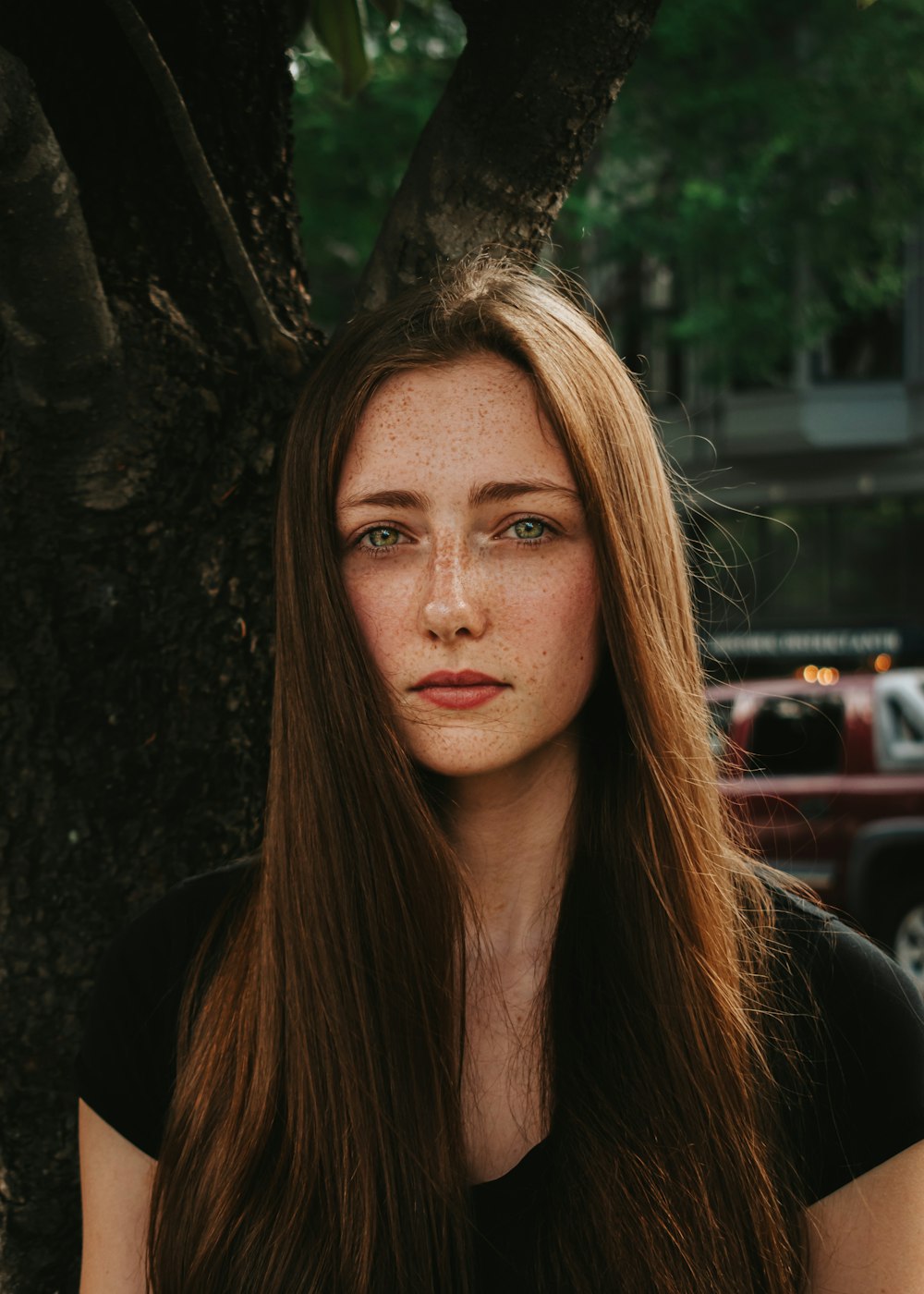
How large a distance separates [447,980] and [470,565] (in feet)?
1.66

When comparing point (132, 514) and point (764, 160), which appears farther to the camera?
point (764, 160)

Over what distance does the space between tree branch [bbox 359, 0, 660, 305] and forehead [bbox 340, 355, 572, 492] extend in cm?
39

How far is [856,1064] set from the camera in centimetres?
151

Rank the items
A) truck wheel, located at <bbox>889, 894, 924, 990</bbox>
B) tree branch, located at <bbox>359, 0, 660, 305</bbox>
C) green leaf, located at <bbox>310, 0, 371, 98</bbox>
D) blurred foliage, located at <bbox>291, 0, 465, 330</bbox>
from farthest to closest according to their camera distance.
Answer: blurred foliage, located at <bbox>291, 0, 465, 330</bbox>
truck wheel, located at <bbox>889, 894, 924, 990</bbox>
green leaf, located at <bbox>310, 0, 371, 98</bbox>
tree branch, located at <bbox>359, 0, 660, 305</bbox>

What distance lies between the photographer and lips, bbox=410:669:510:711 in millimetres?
1521

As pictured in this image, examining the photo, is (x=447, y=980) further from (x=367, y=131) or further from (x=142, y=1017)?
(x=367, y=131)

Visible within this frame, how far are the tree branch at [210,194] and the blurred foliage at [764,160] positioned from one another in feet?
30.5

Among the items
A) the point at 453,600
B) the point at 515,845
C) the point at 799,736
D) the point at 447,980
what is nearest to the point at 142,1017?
the point at 447,980

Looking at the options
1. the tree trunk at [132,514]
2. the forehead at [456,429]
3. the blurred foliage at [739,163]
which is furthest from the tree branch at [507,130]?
the blurred foliage at [739,163]

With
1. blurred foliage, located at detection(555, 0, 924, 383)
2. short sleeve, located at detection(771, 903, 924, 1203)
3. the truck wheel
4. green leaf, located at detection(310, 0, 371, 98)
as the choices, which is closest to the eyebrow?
short sleeve, located at detection(771, 903, 924, 1203)

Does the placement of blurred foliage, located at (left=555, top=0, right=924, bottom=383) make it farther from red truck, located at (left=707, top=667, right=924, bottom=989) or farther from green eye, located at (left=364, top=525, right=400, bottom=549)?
green eye, located at (left=364, top=525, right=400, bottom=549)

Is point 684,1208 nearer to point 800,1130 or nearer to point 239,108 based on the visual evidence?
point 800,1130

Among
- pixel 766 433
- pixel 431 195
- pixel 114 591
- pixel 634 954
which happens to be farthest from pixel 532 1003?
pixel 766 433

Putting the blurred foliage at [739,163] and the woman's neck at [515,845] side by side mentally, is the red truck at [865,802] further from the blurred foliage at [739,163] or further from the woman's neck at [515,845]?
the woman's neck at [515,845]
